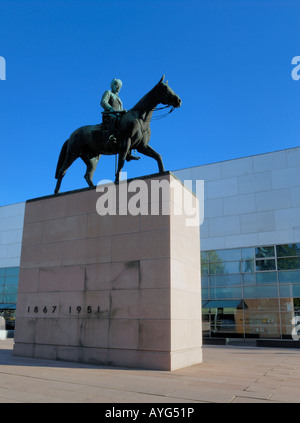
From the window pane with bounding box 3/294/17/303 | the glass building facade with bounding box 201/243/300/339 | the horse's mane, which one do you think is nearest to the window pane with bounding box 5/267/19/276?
the window pane with bounding box 3/294/17/303

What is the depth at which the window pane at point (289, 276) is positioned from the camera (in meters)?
28.1

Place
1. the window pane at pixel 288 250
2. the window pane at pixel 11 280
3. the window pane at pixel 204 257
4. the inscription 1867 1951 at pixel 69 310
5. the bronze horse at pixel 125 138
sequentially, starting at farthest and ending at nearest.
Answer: the window pane at pixel 11 280 → the window pane at pixel 204 257 → the window pane at pixel 288 250 → the bronze horse at pixel 125 138 → the inscription 1867 1951 at pixel 69 310

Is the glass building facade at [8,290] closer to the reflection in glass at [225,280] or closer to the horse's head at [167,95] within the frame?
the reflection in glass at [225,280]

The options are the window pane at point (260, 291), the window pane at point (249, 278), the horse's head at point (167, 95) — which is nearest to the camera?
the horse's head at point (167, 95)

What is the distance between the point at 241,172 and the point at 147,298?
74.7 ft

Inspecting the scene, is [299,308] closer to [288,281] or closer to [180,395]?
[288,281]

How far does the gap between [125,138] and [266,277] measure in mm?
20694

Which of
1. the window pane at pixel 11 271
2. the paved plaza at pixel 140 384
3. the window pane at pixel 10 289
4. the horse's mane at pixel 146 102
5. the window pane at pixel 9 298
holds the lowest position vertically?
the paved plaza at pixel 140 384

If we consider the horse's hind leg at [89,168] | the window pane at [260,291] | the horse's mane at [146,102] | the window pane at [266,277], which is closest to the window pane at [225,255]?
the window pane at [266,277]

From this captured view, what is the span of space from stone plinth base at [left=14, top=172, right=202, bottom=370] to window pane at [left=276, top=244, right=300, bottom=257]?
17.4 metres

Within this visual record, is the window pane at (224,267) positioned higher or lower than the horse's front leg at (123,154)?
lower

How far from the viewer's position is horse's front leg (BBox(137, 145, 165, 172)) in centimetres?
1234

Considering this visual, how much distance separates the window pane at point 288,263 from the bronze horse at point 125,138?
62.5ft

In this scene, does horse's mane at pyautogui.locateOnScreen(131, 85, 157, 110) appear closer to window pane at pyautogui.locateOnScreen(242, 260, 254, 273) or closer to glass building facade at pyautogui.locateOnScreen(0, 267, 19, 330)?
window pane at pyautogui.locateOnScreen(242, 260, 254, 273)
